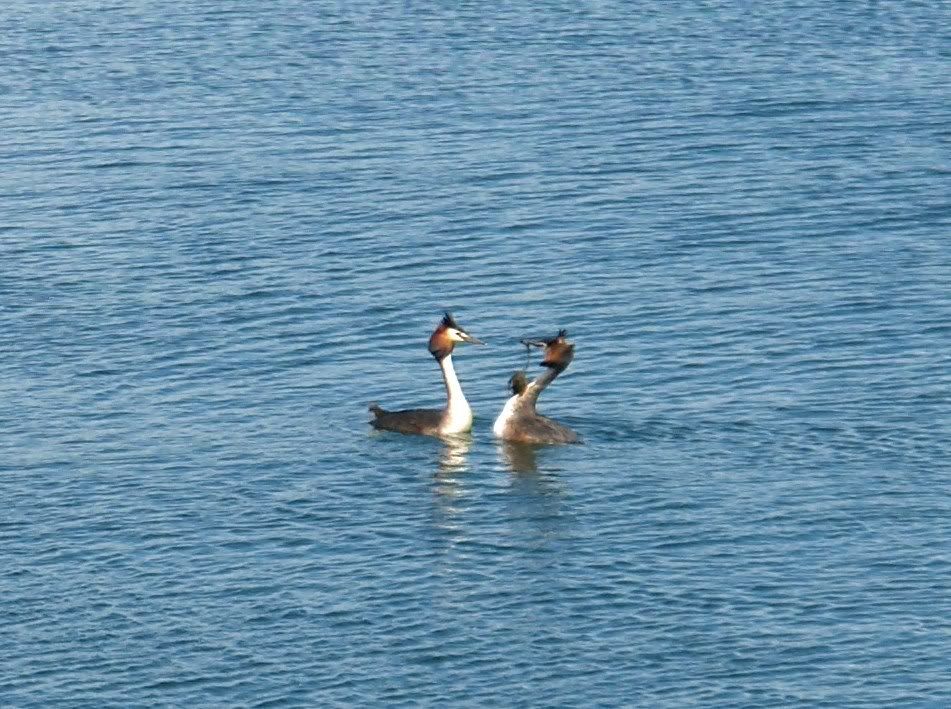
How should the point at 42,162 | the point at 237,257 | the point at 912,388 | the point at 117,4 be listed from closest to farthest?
the point at 912,388 → the point at 237,257 → the point at 42,162 → the point at 117,4

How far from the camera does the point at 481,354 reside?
4209cm

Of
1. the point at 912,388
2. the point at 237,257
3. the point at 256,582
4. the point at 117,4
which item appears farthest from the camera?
the point at 117,4

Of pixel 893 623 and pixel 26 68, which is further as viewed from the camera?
pixel 26 68

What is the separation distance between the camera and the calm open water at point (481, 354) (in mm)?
28859

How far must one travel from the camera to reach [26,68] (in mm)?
66250

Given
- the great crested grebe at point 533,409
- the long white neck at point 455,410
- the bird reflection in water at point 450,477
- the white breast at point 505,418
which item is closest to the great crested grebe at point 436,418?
the long white neck at point 455,410

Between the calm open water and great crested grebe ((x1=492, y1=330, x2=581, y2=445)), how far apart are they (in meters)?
0.55

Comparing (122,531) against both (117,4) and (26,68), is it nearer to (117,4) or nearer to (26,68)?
(26,68)

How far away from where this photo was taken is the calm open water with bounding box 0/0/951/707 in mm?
28859

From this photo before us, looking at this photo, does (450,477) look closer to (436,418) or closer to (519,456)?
(519,456)

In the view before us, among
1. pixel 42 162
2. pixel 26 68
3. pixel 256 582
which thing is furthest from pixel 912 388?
pixel 26 68

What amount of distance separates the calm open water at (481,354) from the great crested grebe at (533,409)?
55cm

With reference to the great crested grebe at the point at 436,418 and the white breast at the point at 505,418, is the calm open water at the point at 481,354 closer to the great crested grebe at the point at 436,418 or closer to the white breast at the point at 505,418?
the great crested grebe at the point at 436,418

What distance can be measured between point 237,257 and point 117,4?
29.0 metres
